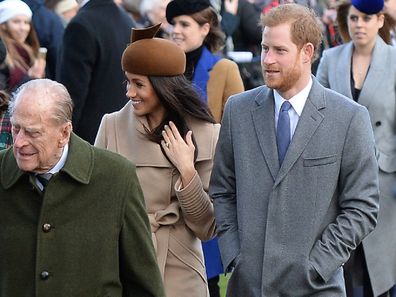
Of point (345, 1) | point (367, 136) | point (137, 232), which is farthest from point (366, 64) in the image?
point (137, 232)

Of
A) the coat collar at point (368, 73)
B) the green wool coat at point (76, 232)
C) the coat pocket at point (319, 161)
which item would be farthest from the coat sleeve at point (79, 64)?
the green wool coat at point (76, 232)

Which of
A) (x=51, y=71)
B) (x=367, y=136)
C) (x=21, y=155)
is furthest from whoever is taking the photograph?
(x=51, y=71)

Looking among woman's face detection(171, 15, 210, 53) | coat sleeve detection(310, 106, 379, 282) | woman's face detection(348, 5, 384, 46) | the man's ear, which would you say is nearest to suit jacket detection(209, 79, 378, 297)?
coat sleeve detection(310, 106, 379, 282)

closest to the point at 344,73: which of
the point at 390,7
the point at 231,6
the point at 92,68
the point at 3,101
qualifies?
the point at 390,7

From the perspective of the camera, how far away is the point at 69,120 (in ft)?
16.4

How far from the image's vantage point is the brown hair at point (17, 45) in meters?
8.88

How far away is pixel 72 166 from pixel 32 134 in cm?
22

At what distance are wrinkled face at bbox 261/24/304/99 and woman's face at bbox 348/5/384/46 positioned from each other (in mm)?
2691

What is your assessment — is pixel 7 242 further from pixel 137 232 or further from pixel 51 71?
pixel 51 71

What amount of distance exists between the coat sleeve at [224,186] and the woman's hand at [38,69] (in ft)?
10.3

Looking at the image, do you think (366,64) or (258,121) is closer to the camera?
(258,121)

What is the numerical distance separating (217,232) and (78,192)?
3.54 ft

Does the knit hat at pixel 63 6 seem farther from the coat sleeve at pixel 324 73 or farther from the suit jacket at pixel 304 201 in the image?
A: the suit jacket at pixel 304 201

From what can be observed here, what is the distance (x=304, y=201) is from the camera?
5625 mm
